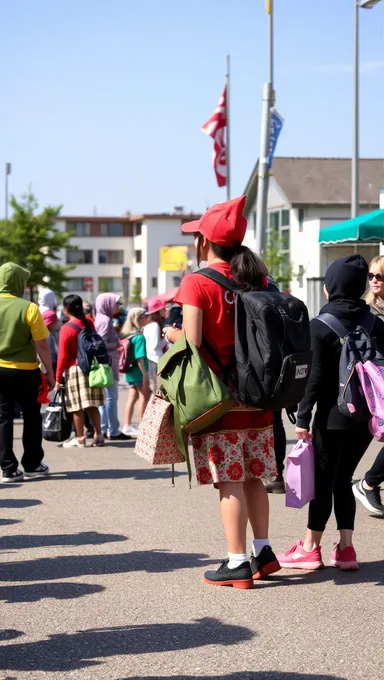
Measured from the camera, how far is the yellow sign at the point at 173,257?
344 ft

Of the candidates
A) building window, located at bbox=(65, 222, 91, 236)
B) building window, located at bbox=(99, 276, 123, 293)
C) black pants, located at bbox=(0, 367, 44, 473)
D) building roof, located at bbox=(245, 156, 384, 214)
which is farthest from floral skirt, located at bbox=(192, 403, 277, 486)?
building window, located at bbox=(99, 276, 123, 293)

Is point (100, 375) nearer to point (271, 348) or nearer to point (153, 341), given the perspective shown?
point (153, 341)

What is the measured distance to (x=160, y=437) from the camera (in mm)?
6066

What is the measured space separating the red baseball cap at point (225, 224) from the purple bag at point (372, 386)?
0.97 meters

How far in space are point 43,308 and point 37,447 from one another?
214 inches

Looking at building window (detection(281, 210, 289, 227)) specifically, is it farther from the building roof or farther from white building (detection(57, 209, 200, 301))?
white building (detection(57, 209, 200, 301))

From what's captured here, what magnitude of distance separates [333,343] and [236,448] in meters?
0.84

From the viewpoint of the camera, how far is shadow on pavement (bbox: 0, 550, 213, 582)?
6441 millimetres

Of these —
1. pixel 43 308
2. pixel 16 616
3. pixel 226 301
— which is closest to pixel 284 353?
pixel 226 301

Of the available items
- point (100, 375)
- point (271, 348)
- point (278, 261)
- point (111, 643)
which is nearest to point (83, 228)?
point (278, 261)

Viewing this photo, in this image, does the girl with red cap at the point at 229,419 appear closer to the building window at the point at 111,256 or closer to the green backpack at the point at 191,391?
the green backpack at the point at 191,391

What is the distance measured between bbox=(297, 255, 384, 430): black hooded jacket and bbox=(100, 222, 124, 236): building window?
117m

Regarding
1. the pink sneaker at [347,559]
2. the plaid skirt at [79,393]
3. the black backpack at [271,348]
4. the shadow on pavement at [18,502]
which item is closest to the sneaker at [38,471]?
the shadow on pavement at [18,502]

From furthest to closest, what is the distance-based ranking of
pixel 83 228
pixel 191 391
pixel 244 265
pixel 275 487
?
1. pixel 83 228
2. pixel 275 487
3. pixel 244 265
4. pixel 191 391
